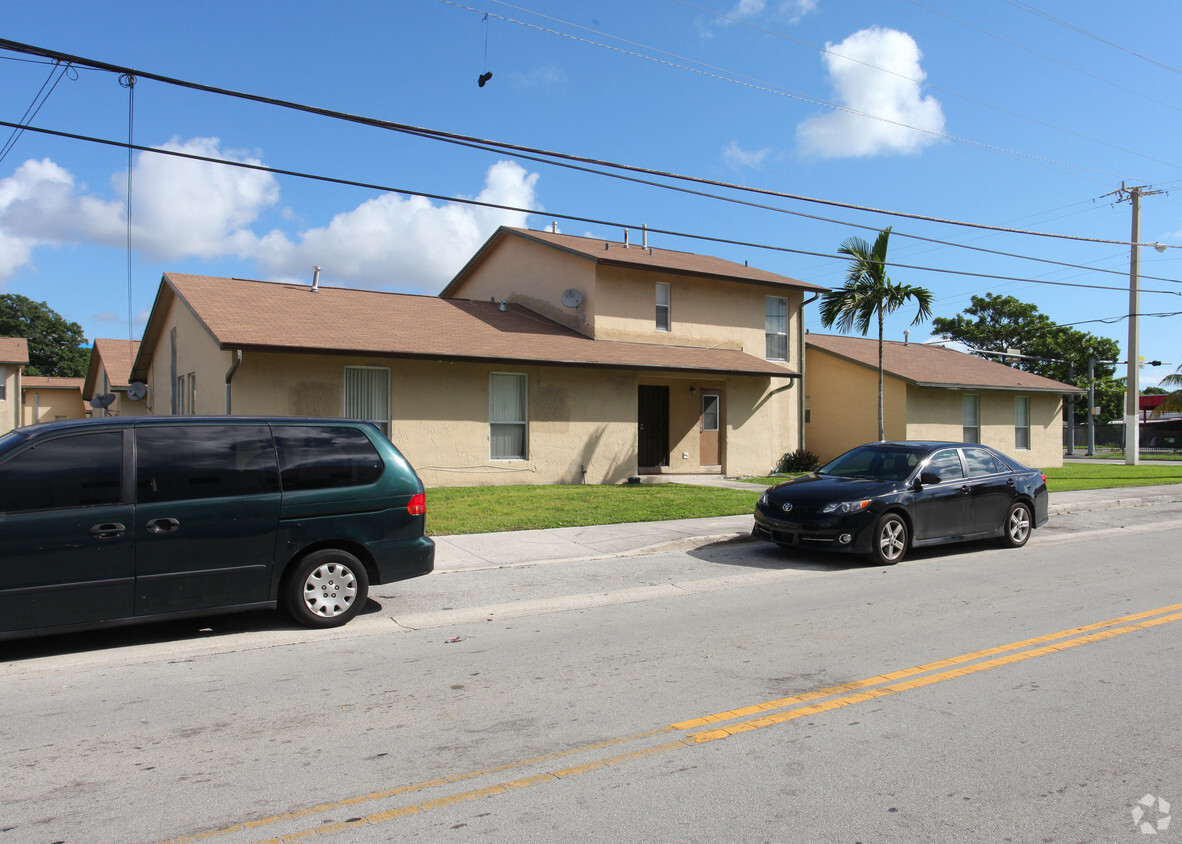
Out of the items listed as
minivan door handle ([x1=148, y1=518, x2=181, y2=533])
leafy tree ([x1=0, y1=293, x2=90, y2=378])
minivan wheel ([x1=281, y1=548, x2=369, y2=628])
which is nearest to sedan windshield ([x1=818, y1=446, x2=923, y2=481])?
minivan wheel ([x1=281, y1=548, x2=369, y2=628])

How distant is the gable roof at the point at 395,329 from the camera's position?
1523cm

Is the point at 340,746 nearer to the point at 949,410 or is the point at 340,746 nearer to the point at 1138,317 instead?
the point at 949,410

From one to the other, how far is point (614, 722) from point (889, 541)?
253 inches

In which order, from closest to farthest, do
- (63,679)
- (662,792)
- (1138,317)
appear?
(662,792)
(63,679)
(1138,317)

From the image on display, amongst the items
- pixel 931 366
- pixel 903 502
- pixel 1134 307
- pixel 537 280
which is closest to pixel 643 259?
pixel 537 280

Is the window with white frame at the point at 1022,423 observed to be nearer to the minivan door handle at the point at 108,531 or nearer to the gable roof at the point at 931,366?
the gable roof at the point at 931,366

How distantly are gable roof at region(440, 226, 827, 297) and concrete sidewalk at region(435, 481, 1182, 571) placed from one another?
8487 mm

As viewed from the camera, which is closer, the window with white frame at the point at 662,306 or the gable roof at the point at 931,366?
the window with white frame at the point at 662,306

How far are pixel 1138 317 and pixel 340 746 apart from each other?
31386 millimetres

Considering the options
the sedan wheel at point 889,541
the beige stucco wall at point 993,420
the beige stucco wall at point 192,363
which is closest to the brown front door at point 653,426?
the beige stucco wall at point 993,420

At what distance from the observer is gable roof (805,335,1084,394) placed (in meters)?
23.8

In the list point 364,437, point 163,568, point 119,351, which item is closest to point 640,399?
point 364,437

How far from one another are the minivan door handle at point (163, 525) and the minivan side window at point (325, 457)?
867 mm

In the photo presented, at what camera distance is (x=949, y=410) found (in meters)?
24.7
